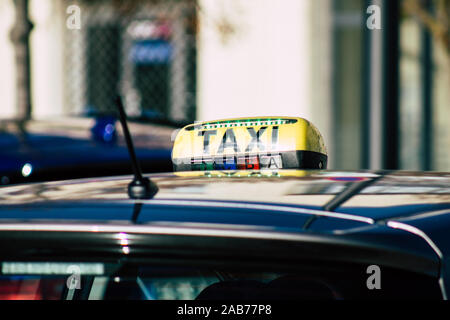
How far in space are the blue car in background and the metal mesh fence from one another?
18.2 ft

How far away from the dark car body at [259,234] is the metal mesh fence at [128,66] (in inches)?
312

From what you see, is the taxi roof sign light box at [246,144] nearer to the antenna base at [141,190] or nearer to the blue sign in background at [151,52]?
the antenna base at [141,190]

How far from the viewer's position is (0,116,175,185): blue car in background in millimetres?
3150

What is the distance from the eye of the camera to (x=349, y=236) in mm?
1190

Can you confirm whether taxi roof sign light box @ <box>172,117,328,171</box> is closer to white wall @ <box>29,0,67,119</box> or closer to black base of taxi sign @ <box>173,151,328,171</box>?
black base of taxi sign @ <box>173,151,328,171</box>

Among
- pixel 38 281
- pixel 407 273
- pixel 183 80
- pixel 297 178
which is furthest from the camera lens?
pixel 183 80

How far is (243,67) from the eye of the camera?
A: 8656 mm

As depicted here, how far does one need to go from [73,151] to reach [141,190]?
77.2 inches

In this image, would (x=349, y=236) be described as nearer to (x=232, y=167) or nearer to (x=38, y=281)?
(x=232, y=167)

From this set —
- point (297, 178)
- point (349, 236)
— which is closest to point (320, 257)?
point (349, 236)

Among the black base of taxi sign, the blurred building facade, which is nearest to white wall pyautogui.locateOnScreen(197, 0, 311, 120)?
the blurred building facade

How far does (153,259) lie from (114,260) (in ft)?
0.22

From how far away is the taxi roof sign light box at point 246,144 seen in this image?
1.62 meters
